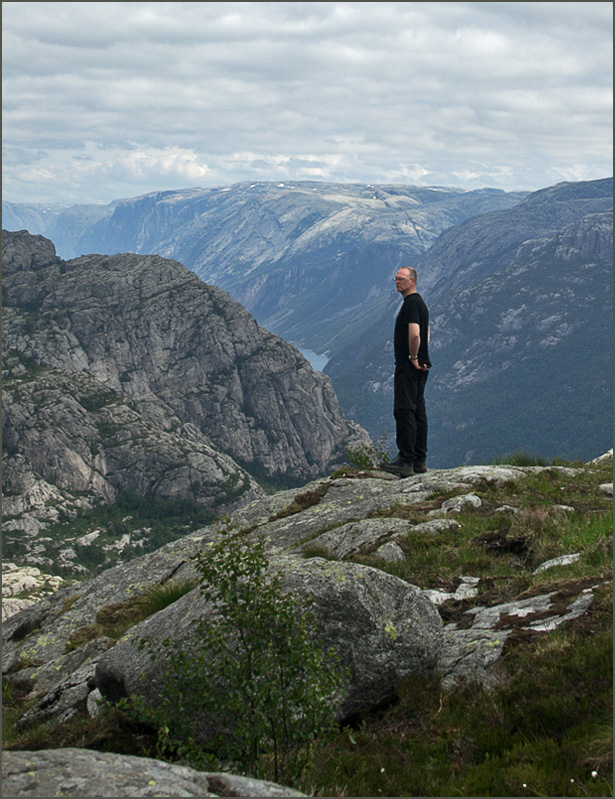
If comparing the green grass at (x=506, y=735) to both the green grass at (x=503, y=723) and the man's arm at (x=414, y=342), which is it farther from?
the man's arm at (x=414, y=342)

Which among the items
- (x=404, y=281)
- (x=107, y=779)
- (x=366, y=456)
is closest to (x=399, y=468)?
(x=366, y=456)

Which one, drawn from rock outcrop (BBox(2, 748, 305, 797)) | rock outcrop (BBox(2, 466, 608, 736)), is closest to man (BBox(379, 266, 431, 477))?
rock outcrop (BBox(2, 466, 608, 736))

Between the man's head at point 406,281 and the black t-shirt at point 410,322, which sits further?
the black t-shirt at point 410,322

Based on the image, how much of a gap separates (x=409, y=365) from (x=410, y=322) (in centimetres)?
113

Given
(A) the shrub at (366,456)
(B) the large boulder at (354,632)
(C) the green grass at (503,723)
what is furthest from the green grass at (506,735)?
(A) the shrub at (366,456)

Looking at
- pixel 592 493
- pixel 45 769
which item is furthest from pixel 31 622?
pixel 592 493

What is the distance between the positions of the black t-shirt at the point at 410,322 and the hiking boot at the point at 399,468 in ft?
10.2

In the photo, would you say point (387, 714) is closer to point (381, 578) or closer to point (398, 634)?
point (398, 634)

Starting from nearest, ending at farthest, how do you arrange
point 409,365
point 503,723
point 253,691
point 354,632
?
point 253,691 → point 503,723 → point 354,632 → point 409,365

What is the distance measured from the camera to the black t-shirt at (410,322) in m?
16.0

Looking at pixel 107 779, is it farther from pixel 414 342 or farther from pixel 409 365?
pixel 409 365

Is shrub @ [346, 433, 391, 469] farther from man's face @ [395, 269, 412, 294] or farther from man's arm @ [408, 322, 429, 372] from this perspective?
man's face @ [395, 269, 412, 294]

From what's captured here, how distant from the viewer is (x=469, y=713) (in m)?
6.81

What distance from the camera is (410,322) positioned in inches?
631
